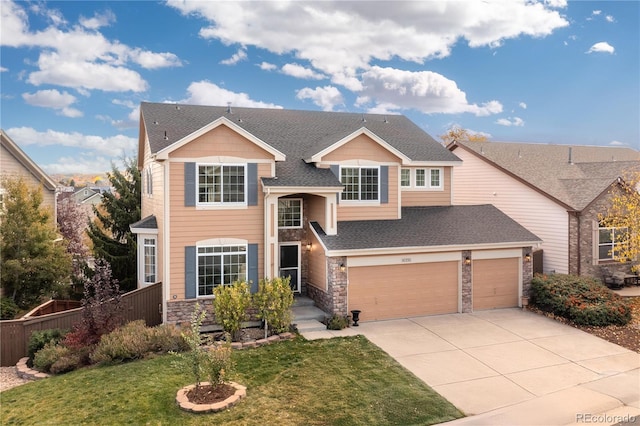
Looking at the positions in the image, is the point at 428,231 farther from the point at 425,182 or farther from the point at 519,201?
the point at 519,201

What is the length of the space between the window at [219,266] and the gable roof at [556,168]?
13872mm

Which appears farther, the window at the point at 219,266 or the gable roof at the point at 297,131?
the gable roof at the point at 297,131

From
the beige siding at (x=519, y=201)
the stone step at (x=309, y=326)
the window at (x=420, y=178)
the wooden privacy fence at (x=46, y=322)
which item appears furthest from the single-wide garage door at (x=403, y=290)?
the wooden privacy fence at (x=46, y=322)

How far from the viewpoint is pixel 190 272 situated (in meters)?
14.2

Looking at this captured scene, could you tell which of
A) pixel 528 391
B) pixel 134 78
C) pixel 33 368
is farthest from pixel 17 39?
pixel 528 391

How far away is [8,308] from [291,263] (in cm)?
1034

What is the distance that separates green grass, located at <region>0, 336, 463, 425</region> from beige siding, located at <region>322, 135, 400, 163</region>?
302 inches

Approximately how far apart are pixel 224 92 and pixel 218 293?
1420 centimetres

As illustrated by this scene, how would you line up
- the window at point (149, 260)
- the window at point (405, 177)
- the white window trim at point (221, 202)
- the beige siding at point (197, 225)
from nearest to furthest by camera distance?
the beige siding at point (197, 225) → the white window trim at point (221, 202) → the window at point (149, 260) → the window at point (405, 177)

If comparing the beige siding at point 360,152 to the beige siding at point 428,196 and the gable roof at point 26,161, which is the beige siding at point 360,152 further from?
the gable roof at point 26,161

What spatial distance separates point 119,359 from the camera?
11344 mm

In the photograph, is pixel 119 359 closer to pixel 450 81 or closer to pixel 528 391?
pixel 528 391

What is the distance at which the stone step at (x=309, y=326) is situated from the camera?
13711 mm

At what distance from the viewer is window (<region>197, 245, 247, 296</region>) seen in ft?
47.0
